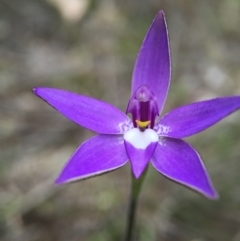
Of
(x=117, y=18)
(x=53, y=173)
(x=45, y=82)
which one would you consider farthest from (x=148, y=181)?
(x=117, y=18)

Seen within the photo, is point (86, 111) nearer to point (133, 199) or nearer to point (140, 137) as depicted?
point (140, 137)

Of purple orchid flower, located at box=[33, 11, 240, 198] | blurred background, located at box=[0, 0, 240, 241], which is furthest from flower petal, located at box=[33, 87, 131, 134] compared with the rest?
blurred background, located at box=[0, 0, 240, 241]

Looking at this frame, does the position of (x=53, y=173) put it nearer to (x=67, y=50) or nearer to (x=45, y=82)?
(x=45, y=82)

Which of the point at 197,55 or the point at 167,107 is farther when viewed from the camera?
the point at 197,55

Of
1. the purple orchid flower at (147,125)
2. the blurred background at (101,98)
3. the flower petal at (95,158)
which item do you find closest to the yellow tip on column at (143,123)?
the purple orchid flower at (147,125)

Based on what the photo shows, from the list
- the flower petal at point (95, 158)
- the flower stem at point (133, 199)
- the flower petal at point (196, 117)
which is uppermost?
the flower petal at point (196, 117)

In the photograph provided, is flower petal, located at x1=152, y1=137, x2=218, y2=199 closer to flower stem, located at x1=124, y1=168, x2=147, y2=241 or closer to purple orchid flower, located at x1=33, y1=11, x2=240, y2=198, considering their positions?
purple orchid flower, located at x1=33, y1=11, x2=240, y2=198

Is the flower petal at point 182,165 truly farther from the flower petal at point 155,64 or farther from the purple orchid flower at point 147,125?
the flower petal at point 155,64
